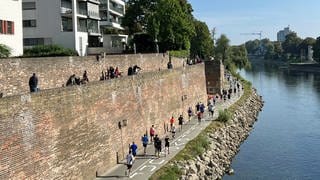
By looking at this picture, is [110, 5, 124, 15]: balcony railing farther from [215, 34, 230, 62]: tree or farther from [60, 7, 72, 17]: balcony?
[215, 34, 230, 62]: tree

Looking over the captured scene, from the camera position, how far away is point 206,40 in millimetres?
100312

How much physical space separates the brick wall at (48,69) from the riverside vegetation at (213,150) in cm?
678

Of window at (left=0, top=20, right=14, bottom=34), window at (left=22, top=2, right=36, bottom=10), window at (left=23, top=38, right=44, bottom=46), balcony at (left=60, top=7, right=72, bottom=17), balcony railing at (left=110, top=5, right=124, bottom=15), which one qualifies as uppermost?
balcony railing at (left=110, top=5, right=124, bottom=15)

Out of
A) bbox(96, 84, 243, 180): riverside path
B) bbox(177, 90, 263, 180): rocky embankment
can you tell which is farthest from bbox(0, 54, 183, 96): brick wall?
bbox(177, 90, 263, 180): rocky embankment

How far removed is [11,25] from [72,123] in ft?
58.0

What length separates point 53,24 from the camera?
52406mm

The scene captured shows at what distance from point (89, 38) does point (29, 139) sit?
1776 inches

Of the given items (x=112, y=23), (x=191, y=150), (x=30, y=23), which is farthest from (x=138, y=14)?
(x=191, y=150)

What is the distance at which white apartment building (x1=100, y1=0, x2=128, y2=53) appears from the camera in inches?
2842

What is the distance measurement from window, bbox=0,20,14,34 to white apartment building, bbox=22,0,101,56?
14041mm

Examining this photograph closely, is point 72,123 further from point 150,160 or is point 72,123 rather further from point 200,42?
point 200,42

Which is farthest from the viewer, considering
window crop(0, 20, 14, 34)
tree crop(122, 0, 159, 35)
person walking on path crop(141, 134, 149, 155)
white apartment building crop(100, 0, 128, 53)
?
white apartment building crop(100, 0, 128, 53)

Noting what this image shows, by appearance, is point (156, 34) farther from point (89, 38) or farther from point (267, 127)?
point (267, 127)

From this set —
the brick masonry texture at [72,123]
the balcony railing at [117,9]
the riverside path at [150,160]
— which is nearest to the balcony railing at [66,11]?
the riverside path at [150,160]
